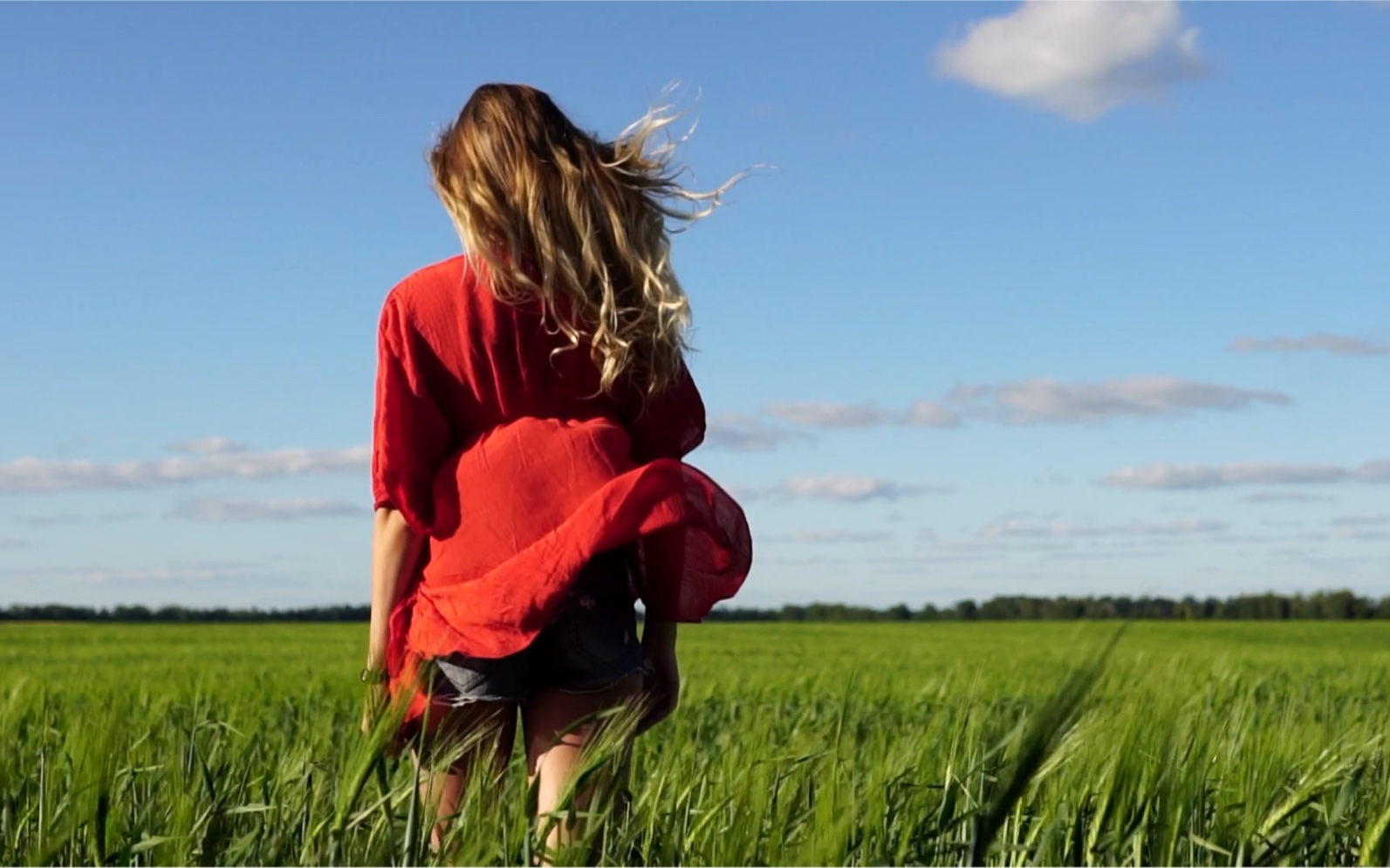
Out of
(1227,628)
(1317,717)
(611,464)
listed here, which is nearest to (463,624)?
(611,464)

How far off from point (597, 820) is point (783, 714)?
20.9 feet

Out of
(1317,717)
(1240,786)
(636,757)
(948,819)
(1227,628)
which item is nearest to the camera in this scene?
(948,819)

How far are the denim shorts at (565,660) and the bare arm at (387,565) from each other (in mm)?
172

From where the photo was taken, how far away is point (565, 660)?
280 cm

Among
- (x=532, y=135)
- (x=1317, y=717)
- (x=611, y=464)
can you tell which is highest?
(x=532, y=135)

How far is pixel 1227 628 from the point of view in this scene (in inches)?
1284

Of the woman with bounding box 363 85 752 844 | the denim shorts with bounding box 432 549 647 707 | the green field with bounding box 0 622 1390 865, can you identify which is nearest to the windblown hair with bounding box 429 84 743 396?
the woman with bounding box 363 85 752 844

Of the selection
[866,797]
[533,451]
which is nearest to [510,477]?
[533,451]

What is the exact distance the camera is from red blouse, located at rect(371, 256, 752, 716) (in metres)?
2.75

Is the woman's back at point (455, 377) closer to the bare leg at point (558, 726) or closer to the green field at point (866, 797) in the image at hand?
the bare leg at point (558, 726)

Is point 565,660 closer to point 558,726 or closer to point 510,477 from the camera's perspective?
point 558,726

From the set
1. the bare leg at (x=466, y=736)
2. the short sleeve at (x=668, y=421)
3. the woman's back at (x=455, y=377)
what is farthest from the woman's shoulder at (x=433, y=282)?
the bare leg at (x=466, y=736)

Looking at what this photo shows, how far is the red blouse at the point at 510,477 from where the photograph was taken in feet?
9.02

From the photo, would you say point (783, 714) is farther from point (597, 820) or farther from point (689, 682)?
point (597, 820)
